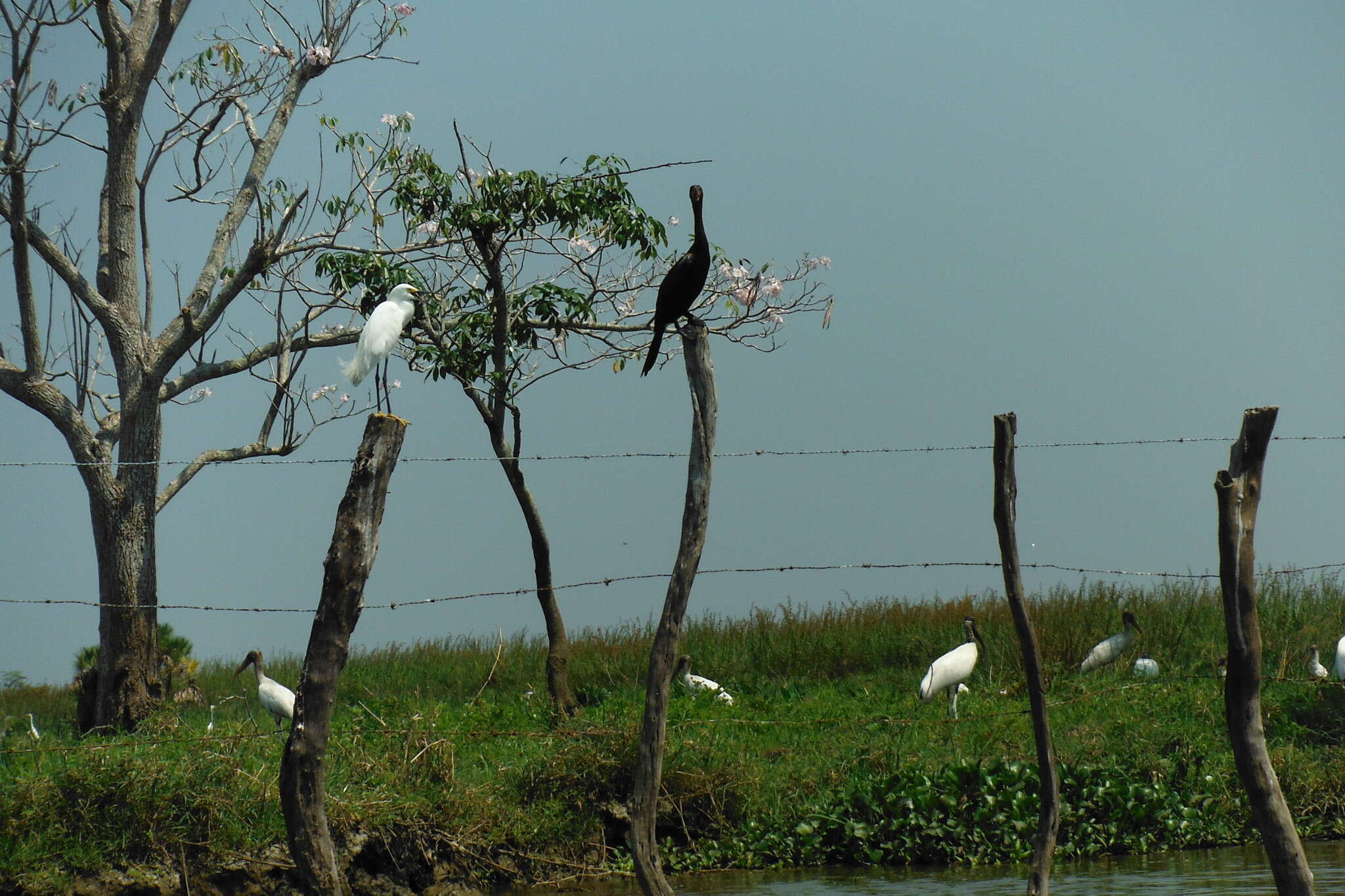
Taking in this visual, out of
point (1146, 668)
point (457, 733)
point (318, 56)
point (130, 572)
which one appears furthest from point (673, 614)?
point (318, 56)

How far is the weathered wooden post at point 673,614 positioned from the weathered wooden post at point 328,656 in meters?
1.37

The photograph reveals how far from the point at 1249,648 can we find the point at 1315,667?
794 cm

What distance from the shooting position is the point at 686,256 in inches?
286

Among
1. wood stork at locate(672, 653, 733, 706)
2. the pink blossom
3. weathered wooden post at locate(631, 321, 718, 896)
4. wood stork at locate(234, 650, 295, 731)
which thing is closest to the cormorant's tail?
weathered wooden post at locate(631, 321, 718, 896)

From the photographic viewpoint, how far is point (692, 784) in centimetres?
777

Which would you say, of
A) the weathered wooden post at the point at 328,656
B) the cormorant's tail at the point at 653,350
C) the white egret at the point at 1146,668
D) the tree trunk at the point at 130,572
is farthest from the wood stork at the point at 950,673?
the tree trunk at the point at 130,572

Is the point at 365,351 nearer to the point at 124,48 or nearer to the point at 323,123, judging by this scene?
the point at 323,123

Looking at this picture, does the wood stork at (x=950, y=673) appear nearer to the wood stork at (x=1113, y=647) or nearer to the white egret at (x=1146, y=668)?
the wood stork at (x=1113, y=647)

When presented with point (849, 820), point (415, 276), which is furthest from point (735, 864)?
point (415, 276)

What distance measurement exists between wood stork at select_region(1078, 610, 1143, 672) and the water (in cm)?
452

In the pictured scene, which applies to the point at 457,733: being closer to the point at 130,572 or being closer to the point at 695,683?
the point at 695,683

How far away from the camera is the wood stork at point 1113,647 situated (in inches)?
485

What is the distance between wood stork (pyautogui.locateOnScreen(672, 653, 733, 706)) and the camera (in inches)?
441

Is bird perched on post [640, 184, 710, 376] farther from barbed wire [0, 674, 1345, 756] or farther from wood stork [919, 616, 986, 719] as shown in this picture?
wood stork [919, 616, 986, 719]
